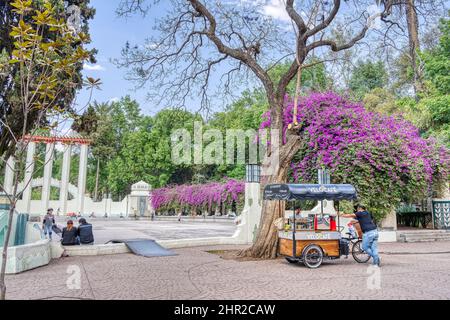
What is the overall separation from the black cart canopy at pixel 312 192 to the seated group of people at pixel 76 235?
22.7ft

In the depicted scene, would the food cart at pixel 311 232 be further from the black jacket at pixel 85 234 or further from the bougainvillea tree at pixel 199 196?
the bougainvillea tree at pixel 199 196

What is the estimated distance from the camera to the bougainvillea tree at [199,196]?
3822 centimetres

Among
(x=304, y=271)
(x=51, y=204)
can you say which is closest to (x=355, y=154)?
(x=304, y=271)

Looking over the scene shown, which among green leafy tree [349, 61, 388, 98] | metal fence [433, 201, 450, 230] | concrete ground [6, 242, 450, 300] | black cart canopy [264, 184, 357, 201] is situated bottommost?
concrete ground [6, 242, 450, 300]

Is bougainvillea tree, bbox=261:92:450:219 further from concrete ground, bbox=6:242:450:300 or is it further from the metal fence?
concrete ground, bbox=6:242:450:300

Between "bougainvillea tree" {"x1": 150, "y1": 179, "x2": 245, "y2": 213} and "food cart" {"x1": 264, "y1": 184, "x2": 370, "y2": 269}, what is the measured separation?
86.9 feet

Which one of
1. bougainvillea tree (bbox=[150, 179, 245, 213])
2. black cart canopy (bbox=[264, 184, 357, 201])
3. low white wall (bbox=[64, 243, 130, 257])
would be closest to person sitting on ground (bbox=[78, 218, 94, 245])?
low white wall (bbox=[64, 243, 130, 257])

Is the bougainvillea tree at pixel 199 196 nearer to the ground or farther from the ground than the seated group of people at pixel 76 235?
farther from the ground

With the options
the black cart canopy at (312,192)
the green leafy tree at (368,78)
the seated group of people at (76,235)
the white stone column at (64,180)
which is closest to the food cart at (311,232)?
the black cart canopy at (312,192)

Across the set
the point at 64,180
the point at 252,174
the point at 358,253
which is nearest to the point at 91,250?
the point at 252,174

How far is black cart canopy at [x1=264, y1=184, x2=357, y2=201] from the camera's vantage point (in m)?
9.95

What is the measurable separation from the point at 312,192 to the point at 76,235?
27.1 feet
